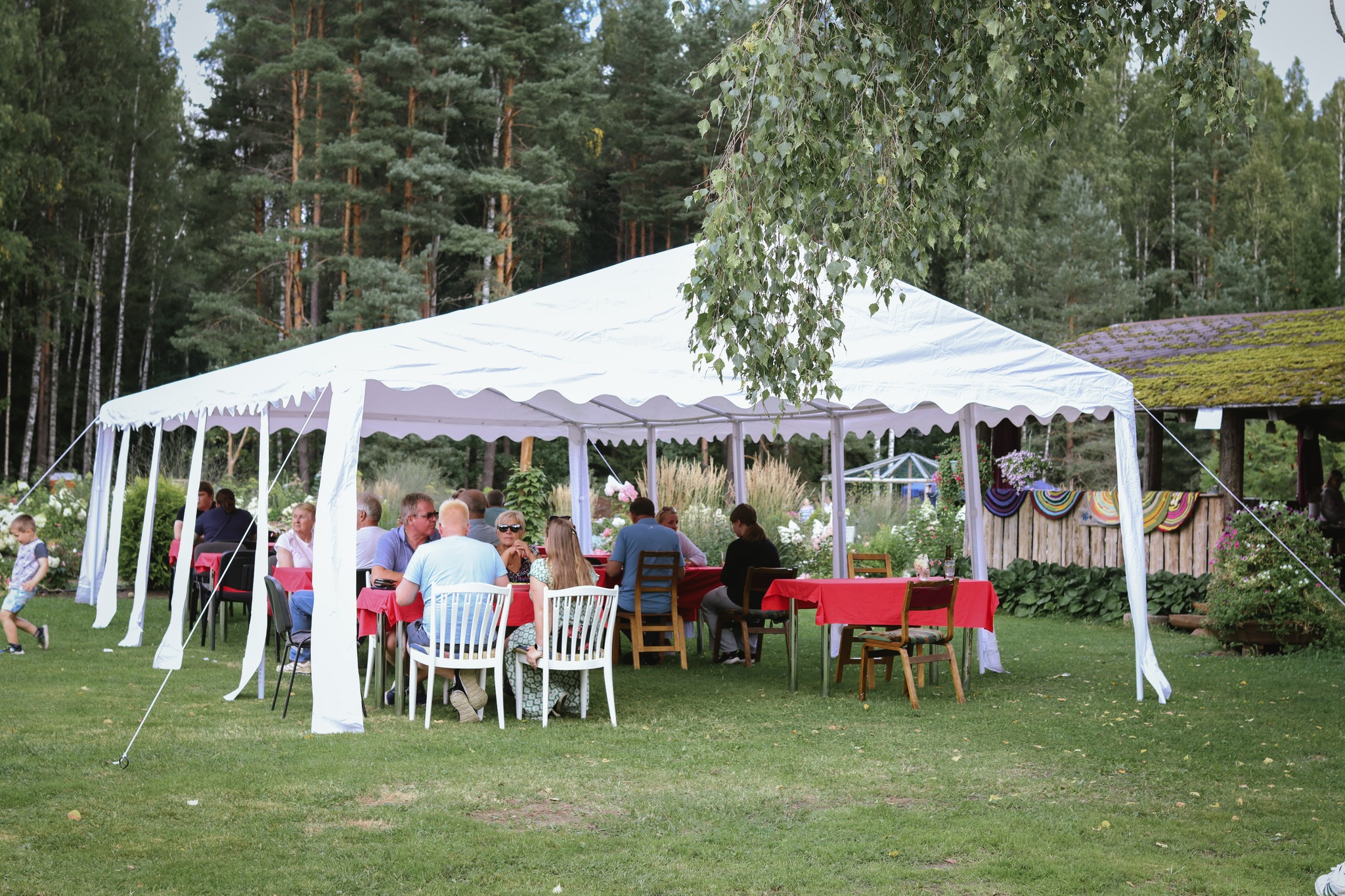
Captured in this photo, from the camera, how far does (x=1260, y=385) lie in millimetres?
12680

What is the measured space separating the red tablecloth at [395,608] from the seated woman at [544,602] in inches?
2.9

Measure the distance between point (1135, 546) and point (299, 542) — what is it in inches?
245

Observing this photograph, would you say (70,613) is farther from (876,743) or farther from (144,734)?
(876,743)

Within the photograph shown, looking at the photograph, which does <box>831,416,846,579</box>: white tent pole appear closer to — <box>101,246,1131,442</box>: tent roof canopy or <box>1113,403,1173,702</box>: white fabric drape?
<box>101,246,1131,442</box>: tent roof canopy

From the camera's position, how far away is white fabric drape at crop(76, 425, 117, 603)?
513 inches

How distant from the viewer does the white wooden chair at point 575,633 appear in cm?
700

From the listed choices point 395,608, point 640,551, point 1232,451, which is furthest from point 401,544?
point 1232,451

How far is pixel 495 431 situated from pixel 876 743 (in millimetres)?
8074

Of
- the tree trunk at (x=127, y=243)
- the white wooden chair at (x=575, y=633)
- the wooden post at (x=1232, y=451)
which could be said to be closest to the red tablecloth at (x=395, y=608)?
the white wooden chair at (x=575, y=633)

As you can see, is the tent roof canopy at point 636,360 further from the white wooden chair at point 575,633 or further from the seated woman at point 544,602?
the white wooden chair at point 575,633

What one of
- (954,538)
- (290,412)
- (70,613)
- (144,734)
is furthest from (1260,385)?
(70,613)

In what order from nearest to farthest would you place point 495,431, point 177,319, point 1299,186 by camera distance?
point 495,431
point 177,319
point 1299,186

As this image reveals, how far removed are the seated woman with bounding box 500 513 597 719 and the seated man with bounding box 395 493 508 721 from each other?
0.24m

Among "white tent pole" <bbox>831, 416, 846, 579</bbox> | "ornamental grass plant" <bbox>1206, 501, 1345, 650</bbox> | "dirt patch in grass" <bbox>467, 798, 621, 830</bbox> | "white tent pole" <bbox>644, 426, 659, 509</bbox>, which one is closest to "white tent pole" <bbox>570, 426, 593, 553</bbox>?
"white tent pole" <bbox>644, 426, 659, 509</bbox>
